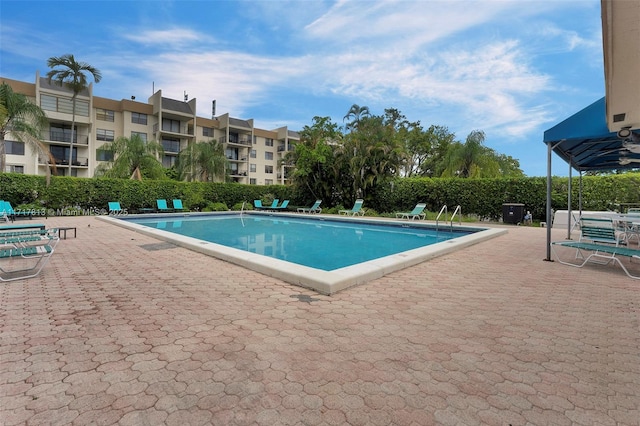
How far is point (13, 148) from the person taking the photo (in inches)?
1208

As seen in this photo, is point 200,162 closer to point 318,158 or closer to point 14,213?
point 318,158

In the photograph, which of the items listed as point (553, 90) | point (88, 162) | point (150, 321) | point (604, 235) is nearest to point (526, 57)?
point (553, 90)

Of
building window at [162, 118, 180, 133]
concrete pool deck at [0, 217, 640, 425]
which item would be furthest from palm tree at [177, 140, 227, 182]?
concrete pool deck at [0, 217, 640, 425]

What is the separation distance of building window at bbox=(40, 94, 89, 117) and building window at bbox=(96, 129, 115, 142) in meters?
2.07

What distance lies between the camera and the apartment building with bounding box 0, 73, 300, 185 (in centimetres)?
3117

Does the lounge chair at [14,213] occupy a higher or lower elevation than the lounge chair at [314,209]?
lower

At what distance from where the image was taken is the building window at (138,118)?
123ft

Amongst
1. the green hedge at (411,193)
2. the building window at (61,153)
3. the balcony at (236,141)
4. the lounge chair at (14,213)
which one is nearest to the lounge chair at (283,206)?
the green hedge at (411,193)

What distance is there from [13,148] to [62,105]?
19.7 ft

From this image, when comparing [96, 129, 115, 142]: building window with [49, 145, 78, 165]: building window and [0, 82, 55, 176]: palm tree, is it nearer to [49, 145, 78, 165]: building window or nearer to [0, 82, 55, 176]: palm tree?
[49, 145, 78, 165]: building window

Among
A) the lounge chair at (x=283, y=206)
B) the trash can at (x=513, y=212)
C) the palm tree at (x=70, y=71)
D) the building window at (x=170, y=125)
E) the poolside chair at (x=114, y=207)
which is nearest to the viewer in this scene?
the trash can at (x=513, y=212)

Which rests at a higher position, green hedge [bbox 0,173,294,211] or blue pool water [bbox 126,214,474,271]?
green hedge [bbox 0,173,294,211]

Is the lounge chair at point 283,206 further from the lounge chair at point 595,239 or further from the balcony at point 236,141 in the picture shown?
the balcony at point 236,141

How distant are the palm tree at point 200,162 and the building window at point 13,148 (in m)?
14.0
